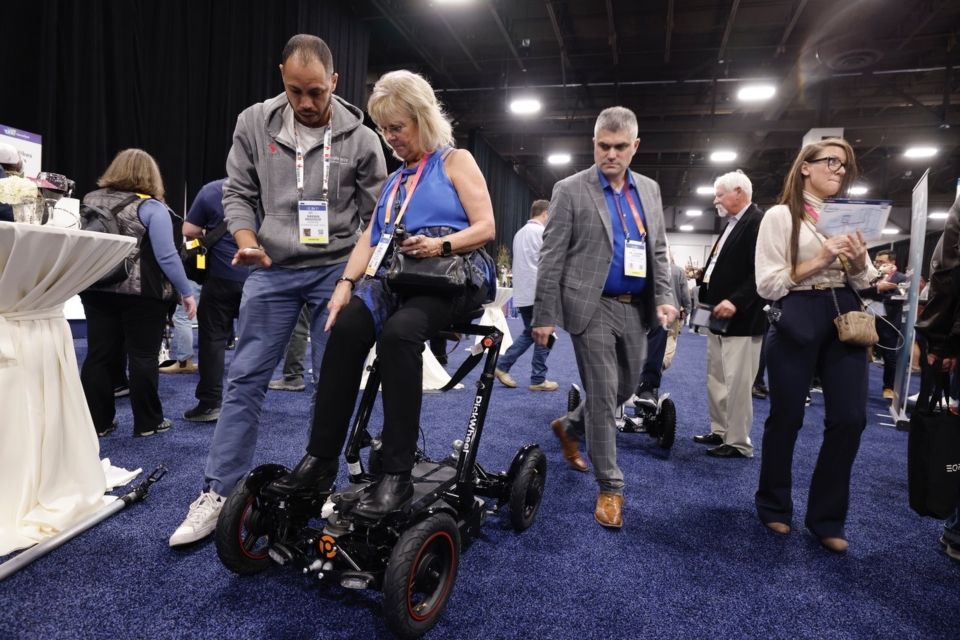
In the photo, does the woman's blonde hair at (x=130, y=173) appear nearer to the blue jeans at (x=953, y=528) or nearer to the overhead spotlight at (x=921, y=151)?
the blue jeans at (x=953, y=528)

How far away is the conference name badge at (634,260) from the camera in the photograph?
80.0 inches

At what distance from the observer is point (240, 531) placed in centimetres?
140

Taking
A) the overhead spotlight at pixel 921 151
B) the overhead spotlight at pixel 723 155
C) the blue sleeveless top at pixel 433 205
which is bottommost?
the blue sleeveless top at pixel 433 205

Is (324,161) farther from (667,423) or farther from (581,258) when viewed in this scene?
(667,423)

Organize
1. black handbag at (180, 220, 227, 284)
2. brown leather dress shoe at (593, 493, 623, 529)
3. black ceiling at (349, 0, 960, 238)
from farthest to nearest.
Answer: black ceiling at (349, 0, 960, 238) < black handbag at (180, 220, 227, 284) < brown leather dress shoe at (593, 493, 623, 529)

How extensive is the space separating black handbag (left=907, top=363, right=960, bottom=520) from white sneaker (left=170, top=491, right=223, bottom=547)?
2281mm

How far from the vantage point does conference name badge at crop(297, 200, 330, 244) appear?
65.9 inches

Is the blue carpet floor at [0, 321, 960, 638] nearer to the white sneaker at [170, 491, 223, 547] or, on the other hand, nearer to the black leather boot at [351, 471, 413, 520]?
the white sneaker at [170, 491, 223, 547]

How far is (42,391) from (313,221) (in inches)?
40.8

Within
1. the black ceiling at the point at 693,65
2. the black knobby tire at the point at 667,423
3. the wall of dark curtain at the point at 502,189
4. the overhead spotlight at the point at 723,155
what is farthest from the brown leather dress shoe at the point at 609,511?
the overhead spotlight at the point at 723,155

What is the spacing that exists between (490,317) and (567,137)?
8730 millimetres

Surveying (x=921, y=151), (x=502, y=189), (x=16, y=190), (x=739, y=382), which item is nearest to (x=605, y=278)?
(x=739, y=382)

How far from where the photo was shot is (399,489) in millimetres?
1347

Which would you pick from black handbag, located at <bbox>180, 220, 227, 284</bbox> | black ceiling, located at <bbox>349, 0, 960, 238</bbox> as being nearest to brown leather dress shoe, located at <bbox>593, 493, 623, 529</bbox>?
black handbag, located at <bbox>180, 220, 227, 284</bbox>
